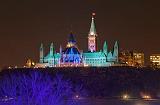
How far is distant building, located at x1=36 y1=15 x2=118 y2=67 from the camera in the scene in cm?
15562

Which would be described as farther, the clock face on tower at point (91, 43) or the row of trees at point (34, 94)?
the clock face on tower at point (91, 43)

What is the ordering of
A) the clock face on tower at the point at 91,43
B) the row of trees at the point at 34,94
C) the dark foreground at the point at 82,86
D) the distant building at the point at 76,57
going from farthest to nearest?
the clock face on tower at the point at 91,43 < the distant building at the point at 76,57 < the dark foreground at the point at 82,86 < the row of trees at the point at 34,94

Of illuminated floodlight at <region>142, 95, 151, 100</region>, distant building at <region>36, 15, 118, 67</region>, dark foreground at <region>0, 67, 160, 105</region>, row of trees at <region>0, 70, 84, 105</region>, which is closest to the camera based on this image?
row of trees at <region>0, 70, 84, 105</region>

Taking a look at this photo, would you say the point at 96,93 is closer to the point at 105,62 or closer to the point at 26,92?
the point at 26,92

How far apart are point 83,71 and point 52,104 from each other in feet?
235

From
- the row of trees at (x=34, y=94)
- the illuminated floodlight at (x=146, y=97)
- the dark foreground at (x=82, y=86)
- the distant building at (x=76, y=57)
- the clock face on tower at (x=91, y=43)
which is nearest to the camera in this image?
the row of trees at (x=34, y=94)

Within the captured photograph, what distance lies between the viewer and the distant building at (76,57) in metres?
156

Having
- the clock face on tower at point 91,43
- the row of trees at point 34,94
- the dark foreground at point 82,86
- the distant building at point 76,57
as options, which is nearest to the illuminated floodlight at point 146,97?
the dark foreground at point 82,86

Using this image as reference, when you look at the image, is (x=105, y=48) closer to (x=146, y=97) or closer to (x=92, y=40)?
(x=92, y=40)

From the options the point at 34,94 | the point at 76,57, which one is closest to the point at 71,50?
the point at 76,57

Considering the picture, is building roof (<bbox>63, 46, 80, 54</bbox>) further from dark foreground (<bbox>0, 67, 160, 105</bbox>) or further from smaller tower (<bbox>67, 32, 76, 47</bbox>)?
dark foreground (<bbox>0, 67, 160, 105</bbox>)

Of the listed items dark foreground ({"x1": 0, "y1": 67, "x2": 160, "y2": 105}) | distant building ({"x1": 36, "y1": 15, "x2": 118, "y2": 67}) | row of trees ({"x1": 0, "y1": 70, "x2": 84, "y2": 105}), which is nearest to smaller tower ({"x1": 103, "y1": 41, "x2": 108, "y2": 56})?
distant building ({"x1": 36, "y1": 15, "x2": 118, "y2": 67})

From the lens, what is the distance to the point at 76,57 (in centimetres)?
15675

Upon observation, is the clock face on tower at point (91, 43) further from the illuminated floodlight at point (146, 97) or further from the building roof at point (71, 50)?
the illuminated floodlight at point (146, 97)
